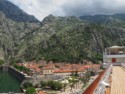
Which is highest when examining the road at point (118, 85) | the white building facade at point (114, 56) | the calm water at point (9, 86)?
the white building facade at point (114, 56)

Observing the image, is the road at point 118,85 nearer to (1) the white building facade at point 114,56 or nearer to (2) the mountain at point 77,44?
(1) the white building facade at point 114,56

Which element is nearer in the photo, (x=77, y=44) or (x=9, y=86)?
(x=9, y=86)

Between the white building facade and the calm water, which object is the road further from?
the calm water

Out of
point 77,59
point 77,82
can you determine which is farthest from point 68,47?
point 77,82

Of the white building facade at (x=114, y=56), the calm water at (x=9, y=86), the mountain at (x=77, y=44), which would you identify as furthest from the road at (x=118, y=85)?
the mountain at (x=77, y=44)

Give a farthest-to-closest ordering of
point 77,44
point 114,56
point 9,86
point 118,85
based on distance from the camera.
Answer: point 77,44 → point 9,86 → point 114,56 → point 118,85

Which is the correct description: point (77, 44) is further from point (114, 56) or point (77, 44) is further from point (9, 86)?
point (114, 56)

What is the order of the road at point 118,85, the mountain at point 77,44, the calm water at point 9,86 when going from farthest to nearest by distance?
1. the mountain at point 77,44
2. the calm water at point 9,86
3. the road at point 118,85

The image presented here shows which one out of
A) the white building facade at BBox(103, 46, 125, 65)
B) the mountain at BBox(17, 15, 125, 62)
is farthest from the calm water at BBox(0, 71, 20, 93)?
the white building facade at BBox(103, 46, 125, 65)

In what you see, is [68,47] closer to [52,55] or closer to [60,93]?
[52,55]

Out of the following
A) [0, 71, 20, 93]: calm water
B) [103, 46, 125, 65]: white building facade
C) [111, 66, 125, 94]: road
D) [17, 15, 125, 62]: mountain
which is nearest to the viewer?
[111, 66, 125, 94]: road

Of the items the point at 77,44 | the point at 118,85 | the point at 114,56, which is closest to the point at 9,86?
the point at 114,56
